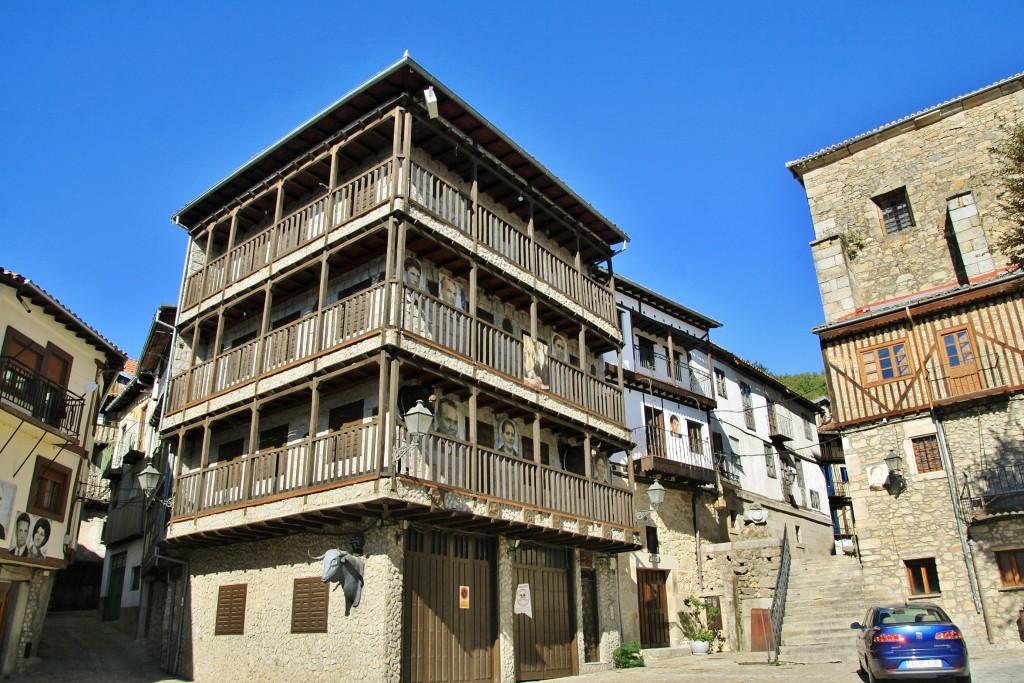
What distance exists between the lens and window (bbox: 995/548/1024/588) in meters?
19.5

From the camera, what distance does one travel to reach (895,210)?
26984 mm

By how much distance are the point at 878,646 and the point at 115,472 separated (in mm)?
26712

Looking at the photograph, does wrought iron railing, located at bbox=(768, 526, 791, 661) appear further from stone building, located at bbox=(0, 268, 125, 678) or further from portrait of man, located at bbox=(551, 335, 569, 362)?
stone building, located at bbox=(0, 268, 125, 678)

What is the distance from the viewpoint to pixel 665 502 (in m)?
25.5

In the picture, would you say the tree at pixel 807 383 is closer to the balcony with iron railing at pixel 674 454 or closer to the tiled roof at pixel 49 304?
the balcony with iron railing at pixel 674 454

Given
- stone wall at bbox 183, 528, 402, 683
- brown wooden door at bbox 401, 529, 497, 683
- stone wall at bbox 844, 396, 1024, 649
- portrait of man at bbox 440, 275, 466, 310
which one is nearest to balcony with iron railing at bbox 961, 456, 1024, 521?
stone wall at bbox 844, 396, 1024, 649

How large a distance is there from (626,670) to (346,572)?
8.61 meters

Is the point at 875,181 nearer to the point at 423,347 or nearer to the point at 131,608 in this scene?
the point at 423,347

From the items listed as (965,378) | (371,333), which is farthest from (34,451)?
(965,378)

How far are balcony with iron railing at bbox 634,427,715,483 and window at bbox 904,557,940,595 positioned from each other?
7092 millimetres

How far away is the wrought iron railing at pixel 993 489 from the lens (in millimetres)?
19828

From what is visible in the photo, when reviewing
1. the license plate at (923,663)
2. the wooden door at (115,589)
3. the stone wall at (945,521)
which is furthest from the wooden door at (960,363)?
the wooden door at (115,589)

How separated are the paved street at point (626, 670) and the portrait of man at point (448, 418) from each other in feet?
17.6

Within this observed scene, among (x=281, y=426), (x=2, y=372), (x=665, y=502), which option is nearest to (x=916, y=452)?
(x=665, y=502)
